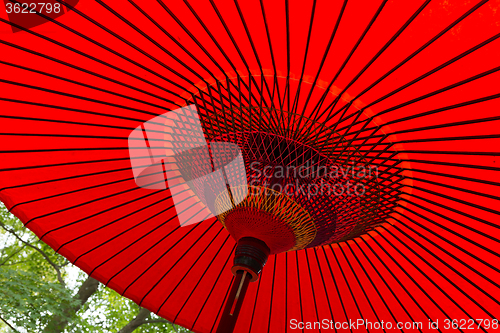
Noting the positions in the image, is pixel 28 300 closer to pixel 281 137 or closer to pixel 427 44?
pixel 281 137

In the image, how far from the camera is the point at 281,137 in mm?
1717

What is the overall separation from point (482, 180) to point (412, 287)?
2.67 ft

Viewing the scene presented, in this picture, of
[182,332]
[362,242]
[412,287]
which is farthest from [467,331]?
[182,332]

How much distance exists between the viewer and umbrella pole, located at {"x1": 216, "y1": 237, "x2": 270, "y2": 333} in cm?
163

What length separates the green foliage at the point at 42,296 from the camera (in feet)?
18.8

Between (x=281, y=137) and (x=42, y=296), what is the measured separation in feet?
20.4

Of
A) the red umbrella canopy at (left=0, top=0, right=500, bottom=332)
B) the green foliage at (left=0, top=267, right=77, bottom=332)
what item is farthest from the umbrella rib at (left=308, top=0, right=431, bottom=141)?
the green foliage at (left=0, top=267, right=77, bottom=332)

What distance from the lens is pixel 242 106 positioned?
1.66m

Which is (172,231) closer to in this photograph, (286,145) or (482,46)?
(286,145)

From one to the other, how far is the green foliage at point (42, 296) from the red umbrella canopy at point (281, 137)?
4.56 m

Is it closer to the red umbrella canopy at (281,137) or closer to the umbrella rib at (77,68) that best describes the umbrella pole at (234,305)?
the red umbrella canopy at (281,137)

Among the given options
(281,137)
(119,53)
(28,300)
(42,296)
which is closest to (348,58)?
(281,137)

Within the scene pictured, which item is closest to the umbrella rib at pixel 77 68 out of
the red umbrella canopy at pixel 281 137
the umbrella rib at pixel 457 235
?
the red umbrella canopy at pixel 281 137

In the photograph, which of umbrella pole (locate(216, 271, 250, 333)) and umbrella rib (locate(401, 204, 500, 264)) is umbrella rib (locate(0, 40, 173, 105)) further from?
umbrella rib (locate(401, 204, 500, 264))
